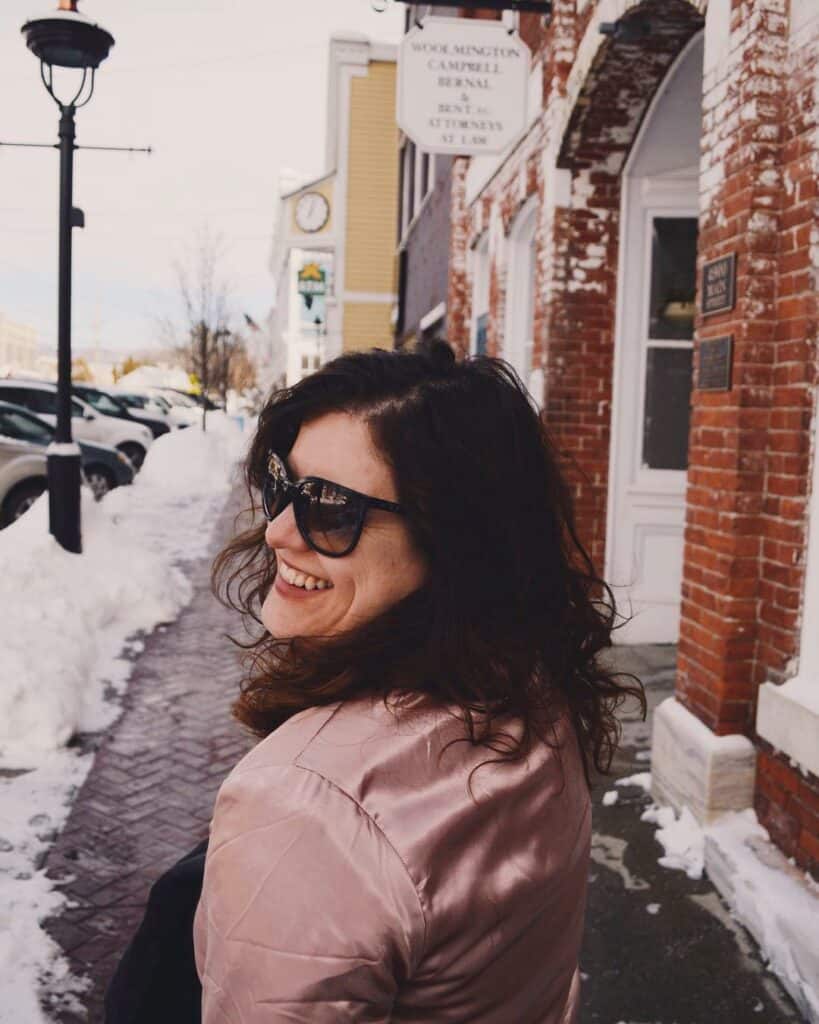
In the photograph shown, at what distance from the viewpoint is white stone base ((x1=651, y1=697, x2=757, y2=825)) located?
12.8 feet

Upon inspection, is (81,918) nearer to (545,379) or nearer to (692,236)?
(545,379)

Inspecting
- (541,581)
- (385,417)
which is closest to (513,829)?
(541,581)

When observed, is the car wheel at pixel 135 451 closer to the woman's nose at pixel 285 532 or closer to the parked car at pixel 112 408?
the parked car at pixel 112 408

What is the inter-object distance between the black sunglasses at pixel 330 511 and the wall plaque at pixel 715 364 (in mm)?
2916

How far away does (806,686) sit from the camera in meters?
3.52

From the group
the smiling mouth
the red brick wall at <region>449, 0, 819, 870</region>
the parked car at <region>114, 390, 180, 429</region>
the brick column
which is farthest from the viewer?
the parked car at <region>114, 390, 180, 429</region>

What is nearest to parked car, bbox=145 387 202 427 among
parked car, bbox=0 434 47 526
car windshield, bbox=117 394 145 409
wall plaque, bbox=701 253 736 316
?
car windshield, bbox=117 394 145 409

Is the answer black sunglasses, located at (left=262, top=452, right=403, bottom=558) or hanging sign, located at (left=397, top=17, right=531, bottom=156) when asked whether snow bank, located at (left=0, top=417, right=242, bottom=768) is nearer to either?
hanging sign, located at (left=397, top=17, right=531, bottom=156)

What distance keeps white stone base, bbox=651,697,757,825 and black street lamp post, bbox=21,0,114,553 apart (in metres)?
5.56

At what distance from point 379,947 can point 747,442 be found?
3206 mm

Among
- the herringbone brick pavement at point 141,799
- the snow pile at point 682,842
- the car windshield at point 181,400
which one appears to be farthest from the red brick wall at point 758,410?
the car windshield at point 181,400

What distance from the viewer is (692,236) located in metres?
6.98

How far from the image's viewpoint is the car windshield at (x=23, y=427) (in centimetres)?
1288

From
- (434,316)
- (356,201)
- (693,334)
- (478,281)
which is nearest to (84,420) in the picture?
(434,316)
